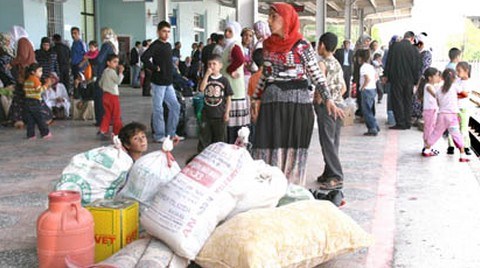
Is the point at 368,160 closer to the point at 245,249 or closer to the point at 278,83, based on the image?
the point at 278,83

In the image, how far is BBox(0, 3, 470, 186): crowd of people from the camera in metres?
4.84

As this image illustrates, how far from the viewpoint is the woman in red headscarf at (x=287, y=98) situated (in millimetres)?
4711

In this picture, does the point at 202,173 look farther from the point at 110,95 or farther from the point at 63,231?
the point at 110,95

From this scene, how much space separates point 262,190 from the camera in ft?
12.5

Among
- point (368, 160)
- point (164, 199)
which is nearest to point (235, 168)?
point (164, 199)

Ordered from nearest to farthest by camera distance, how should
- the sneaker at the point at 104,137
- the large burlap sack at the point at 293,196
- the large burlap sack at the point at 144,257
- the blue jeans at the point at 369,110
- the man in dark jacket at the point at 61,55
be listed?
1. the large burlap sack at the point at 144,257
2. the large burlap sack at the point at 293,196
3. the sneaker at the point at 104,137
4. the blue jeans at the point at 369,110
5. the man in dark jacket at the point at 61,55

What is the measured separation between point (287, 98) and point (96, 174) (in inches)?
64.6

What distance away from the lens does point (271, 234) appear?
3.35m

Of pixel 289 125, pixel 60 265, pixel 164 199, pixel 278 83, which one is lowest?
pixel 60 265

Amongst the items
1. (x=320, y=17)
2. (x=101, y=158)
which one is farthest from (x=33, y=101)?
(x=320, y=17)

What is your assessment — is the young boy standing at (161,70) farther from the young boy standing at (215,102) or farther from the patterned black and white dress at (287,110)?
the patterned black and white dress at (287,110)

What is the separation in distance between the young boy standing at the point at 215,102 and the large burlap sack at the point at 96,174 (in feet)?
8.81

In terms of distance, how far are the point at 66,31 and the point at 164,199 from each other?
47.8 ft

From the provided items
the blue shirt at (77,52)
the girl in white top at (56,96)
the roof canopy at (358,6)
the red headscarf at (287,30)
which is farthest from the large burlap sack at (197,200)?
the roof canopy at (358,6)
